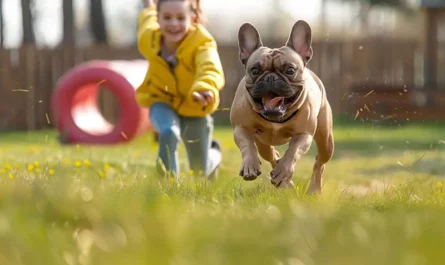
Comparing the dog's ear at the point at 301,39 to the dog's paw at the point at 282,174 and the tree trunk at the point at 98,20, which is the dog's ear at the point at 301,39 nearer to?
the dog's paw at the point at 282,174

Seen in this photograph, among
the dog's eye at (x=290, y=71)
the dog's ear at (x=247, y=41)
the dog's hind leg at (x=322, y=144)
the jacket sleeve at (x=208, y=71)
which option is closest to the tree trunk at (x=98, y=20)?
the jacket sleeve at (x=208, y=71)

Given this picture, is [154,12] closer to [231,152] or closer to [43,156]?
[43,156]

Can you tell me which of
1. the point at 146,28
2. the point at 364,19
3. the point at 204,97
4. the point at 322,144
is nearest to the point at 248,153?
the point at 322,144

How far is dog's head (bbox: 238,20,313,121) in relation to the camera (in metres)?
4.52

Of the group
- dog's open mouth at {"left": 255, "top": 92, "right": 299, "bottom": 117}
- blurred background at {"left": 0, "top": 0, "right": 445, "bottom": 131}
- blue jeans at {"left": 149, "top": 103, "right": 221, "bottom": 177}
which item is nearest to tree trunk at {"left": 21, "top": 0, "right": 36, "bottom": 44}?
blurred background at {"left": 0, "top": 0, "right": 445, "bottom": 131}

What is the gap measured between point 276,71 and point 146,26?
8.61 feet

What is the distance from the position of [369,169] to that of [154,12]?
116 inches

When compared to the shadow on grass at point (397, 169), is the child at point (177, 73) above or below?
above

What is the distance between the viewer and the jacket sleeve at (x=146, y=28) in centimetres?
685

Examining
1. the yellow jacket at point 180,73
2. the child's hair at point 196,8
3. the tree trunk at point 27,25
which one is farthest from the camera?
the tree trunk at point 27,25

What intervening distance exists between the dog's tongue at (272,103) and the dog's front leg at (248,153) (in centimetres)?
27

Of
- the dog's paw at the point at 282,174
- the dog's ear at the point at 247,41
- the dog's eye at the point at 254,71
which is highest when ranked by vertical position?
the dog's ear at the point at 247,41

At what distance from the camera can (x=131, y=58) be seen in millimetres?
19594

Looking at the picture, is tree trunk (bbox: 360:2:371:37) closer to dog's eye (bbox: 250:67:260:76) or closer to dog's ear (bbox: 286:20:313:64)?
dog's ear (bbox: 286:20:313:64)
